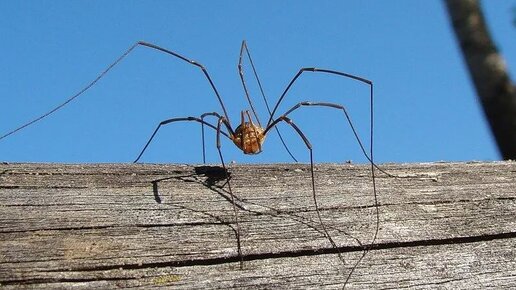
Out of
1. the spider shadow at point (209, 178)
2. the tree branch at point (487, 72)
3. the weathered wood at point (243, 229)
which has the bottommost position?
the weathered wood at point (243, 229)

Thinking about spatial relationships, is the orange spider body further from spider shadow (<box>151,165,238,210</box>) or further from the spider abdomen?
spider shadow (<box>151,165,238,210</box>)

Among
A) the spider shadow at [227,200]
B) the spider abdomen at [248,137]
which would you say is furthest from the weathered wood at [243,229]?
the spider abdomen at [248,137]

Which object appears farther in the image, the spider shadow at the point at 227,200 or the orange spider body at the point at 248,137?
the orange spider body at the point at 248,137

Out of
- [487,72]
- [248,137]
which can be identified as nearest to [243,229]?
[248,137]

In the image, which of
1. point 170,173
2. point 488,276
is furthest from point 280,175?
point 488,276

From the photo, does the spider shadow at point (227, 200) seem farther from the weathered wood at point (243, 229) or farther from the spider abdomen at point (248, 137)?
the spider abdomen at point (248, 137)

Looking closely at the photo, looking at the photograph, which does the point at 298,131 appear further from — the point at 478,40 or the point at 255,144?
the point at 478,40
